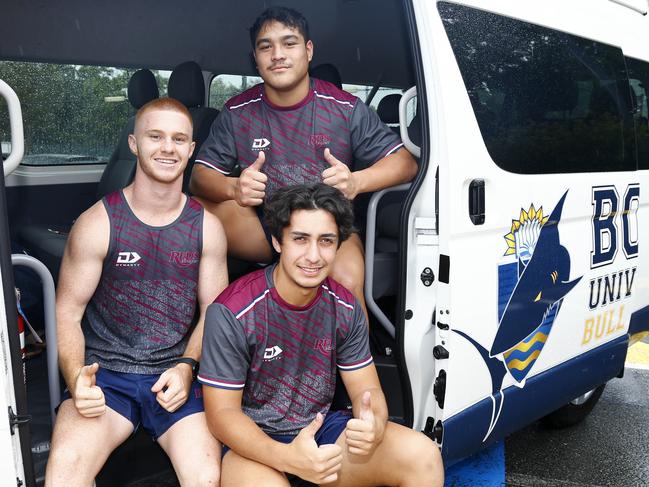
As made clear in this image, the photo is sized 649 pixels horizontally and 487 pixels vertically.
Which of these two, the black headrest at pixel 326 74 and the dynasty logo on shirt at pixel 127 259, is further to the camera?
the black headrest at pixel 326 74

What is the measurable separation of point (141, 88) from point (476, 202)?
2290 mm

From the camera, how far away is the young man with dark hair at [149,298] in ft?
6.80

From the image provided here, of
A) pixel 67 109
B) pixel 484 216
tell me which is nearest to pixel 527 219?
pixel 484 216

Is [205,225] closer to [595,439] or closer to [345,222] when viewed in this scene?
[345,222]

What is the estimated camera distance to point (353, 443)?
6.47ft

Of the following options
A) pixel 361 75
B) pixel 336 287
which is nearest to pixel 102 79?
pixel 361 75

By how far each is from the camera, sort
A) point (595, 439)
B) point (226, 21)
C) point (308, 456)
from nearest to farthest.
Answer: point (308, 456)
point (595, 439)
point (226, 21)

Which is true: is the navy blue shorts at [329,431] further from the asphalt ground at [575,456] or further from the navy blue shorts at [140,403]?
the asphalt ground at [575,456]

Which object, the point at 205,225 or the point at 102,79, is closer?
the point at 205,225

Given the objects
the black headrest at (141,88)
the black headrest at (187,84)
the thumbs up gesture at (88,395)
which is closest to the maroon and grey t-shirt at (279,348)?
the thumbs up gesture at (88,395)

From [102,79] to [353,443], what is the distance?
287cm

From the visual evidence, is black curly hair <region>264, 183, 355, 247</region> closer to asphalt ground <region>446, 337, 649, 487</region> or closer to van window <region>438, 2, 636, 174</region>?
van window <region>438, 2, 636, 174</region>

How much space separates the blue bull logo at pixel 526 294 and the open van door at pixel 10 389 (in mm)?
1306

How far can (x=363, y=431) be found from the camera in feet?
6.44
